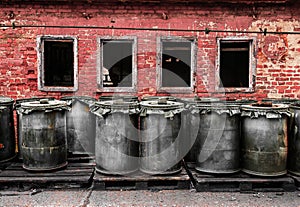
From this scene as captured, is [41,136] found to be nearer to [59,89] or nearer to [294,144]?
[59,89]

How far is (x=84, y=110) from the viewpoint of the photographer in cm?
570

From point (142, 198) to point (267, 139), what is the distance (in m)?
2.00

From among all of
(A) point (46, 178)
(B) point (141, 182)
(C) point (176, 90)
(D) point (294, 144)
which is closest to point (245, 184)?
(D) point (294, 144)

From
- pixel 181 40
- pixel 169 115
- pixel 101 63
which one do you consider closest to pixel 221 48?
pixel 181 40

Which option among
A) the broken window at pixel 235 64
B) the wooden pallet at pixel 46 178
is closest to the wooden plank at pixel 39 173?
the wooden pallet at pixel 46 178

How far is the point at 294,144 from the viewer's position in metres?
4.73

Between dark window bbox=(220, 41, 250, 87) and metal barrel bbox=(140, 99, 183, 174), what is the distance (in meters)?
3.46

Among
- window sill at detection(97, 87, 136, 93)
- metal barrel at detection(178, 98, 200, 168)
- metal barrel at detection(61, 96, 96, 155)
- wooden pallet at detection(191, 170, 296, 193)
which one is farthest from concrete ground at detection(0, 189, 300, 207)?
window sill at detection(97, 87, 136, 93)

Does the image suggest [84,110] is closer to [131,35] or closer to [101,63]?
[101,63]

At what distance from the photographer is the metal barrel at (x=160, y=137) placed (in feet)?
15.0

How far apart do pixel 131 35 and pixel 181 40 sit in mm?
1215

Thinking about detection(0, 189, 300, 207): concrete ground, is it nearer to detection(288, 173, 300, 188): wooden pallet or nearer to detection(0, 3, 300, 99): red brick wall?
detection(288, 173, 300, 188): wooden pallet

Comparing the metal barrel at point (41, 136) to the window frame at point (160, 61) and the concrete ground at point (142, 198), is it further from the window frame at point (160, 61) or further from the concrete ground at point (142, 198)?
the window frame at point (160, 61)

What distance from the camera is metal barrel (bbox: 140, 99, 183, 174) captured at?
4.58 metres
